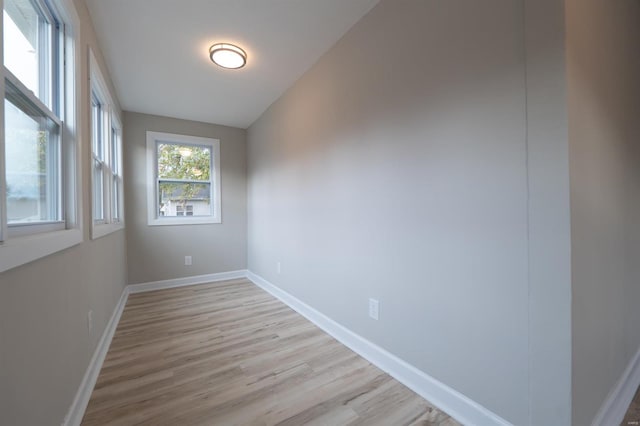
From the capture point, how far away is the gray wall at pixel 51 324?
0.82m

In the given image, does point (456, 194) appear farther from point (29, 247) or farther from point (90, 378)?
point (90, 378)

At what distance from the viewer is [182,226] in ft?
12.6

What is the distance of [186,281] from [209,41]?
3.15m

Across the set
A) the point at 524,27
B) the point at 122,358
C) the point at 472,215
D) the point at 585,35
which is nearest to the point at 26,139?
the point at 122,358

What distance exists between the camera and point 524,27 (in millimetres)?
1097

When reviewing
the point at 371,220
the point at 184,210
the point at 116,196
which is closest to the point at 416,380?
the point at 371,220

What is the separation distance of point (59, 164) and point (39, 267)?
662 millimetres

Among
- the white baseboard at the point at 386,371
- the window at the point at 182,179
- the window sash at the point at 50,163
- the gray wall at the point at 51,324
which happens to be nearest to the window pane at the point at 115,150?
the window at the point at 182,179

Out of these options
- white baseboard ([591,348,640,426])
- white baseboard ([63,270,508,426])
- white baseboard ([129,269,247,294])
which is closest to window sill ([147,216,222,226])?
white baseboard ([129,269,247,294])

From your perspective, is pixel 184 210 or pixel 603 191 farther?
pixel 184 210

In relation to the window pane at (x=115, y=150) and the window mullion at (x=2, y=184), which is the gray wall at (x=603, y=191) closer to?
the window mullion at (x=2, y=184)

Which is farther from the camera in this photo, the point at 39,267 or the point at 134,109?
the point at 134,109

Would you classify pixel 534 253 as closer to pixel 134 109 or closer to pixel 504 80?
pixel 504 80

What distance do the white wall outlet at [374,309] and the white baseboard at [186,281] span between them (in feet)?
9.35
